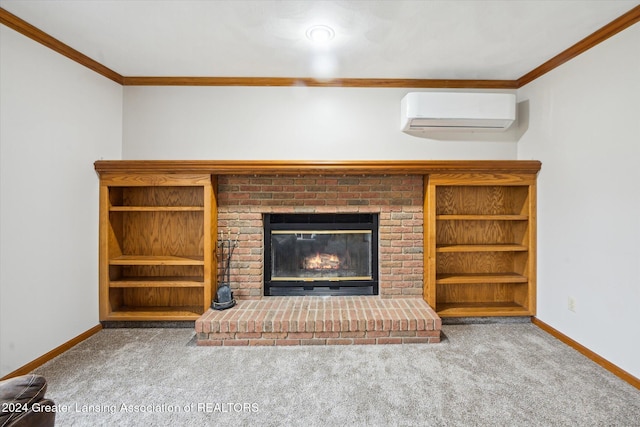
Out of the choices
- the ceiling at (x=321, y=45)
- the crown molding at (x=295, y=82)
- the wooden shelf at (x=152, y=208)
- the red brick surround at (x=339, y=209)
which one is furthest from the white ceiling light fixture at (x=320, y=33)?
the wooden shelf at (x=152, y=208)

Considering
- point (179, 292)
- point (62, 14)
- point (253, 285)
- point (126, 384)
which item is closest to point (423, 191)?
point (253, 285)

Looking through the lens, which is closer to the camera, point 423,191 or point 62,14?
point 62,14

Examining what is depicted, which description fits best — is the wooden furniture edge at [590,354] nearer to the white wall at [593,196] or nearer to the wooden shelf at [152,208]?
the white wall at [593,196]

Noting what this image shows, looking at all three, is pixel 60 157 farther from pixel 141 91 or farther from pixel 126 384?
pixel 126 384

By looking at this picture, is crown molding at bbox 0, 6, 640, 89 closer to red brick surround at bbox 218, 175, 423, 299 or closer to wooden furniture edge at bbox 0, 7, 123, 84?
wooden furniture edge at bbox 0, 7, 123, 84

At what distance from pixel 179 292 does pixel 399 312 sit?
7.01 ft

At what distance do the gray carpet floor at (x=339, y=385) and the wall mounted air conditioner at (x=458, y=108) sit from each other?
6.33 feet

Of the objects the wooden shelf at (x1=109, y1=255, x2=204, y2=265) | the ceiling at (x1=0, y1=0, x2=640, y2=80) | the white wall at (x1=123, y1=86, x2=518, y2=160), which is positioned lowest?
the wooden shelf at (x1=109, y1=255, x2=204, y2=265)

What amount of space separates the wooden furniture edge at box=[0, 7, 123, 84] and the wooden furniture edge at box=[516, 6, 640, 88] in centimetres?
383

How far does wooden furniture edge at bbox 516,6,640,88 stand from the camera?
1.88 m

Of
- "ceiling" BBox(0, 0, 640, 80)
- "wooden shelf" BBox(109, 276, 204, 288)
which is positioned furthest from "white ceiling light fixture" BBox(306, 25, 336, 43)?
"wooden shelf" BBox(109, 276, 204, 288)

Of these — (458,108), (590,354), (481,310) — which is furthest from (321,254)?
(590,354)

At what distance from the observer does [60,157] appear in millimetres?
2301

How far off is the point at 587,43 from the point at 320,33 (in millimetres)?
1945
